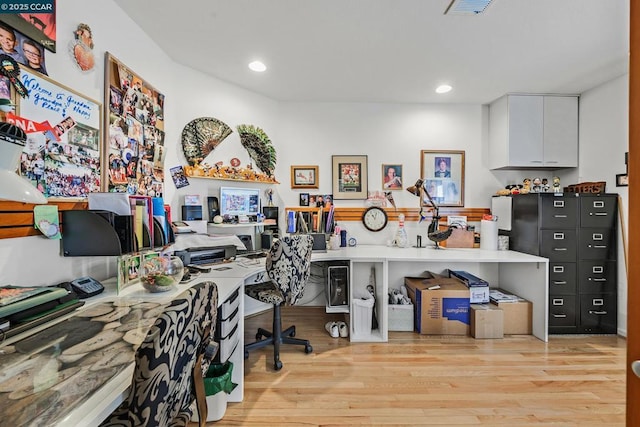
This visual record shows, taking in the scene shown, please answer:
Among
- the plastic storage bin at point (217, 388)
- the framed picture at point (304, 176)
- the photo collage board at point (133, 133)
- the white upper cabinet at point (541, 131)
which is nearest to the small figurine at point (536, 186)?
the white upper cabinet at point (541, 131)

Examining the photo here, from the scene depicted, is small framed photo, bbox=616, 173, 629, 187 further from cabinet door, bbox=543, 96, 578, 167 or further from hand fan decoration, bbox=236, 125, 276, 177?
hand fan decoration, bbox=236, 125, 276, 177

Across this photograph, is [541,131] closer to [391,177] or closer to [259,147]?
[391,177]

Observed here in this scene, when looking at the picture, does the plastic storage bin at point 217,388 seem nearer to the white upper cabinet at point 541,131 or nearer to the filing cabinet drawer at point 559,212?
the filing cabinet drawer at point 559,212

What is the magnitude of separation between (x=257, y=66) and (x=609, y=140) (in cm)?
330

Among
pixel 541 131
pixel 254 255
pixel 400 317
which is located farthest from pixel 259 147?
pixel 541 131

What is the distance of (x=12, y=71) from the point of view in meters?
1.22

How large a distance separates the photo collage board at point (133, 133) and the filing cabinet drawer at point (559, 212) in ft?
11.0

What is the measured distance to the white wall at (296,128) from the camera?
152cm

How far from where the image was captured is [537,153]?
3029mm

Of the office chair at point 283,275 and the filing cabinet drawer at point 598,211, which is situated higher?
the filing cabinet drawer at point 598,211

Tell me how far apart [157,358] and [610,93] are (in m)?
3.98

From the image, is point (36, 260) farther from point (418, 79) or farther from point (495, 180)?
point (495, 180)

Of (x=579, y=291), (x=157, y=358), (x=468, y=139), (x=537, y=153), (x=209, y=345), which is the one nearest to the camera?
(x=157, y=358)

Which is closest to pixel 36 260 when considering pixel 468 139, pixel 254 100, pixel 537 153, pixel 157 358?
pixel 157 358
